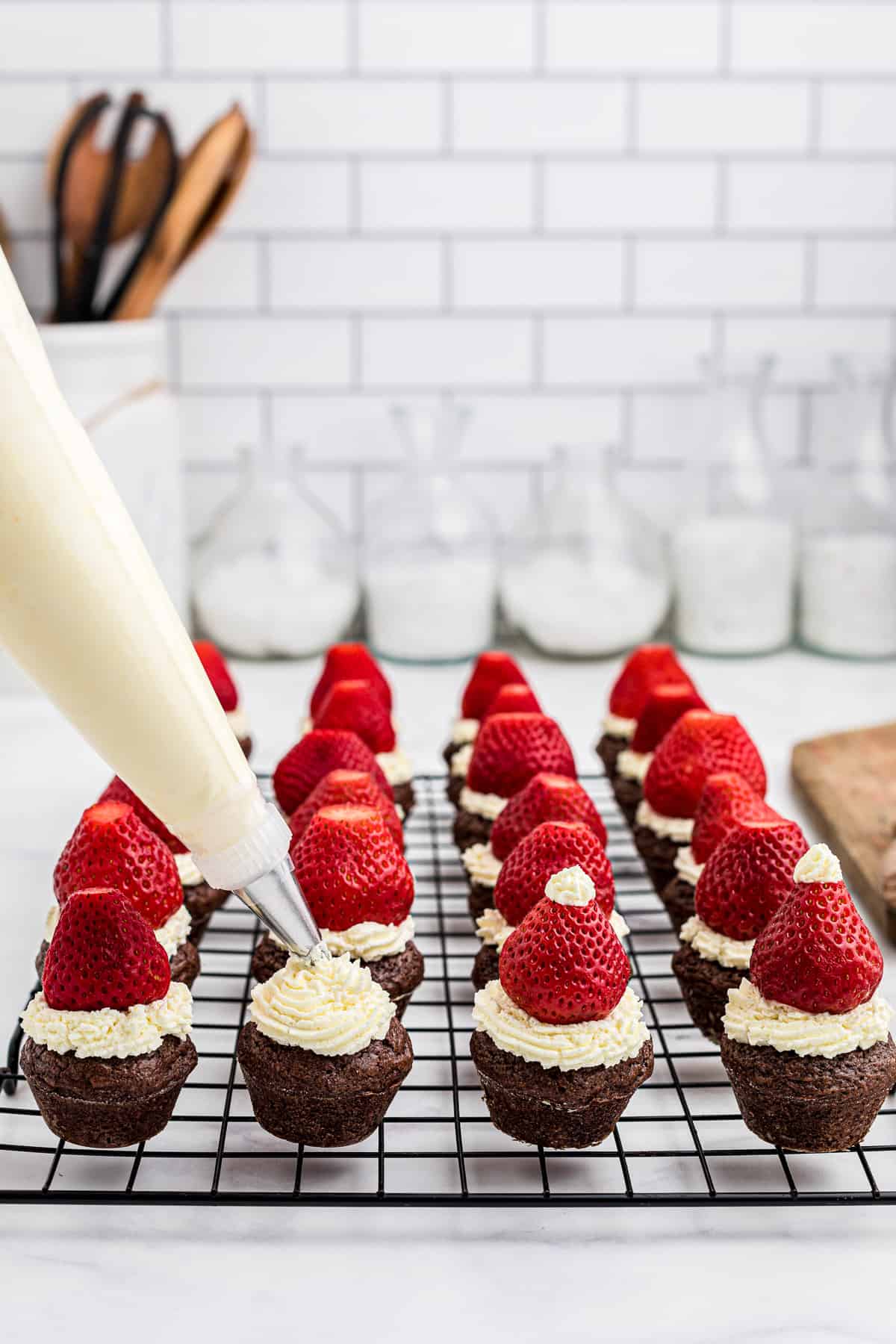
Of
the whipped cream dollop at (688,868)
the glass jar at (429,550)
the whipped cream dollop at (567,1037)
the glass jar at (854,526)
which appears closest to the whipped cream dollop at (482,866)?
the whipped cream dollop at (688,868)

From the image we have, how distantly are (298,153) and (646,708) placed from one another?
0.89 meters

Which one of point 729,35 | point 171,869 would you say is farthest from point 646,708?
point 729,35

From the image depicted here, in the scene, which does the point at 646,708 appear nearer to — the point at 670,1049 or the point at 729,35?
the point at 670,1049

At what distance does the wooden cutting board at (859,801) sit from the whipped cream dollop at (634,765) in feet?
0.49

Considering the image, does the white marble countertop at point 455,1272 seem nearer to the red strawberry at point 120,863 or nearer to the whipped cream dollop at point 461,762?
the red strawberry at point 120,863

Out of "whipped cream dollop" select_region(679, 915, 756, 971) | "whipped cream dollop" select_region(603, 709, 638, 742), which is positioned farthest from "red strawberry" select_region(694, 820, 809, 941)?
"whipped cream dollop" select_region(603, 709, 638, 742)

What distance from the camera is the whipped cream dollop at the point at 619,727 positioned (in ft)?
4.44

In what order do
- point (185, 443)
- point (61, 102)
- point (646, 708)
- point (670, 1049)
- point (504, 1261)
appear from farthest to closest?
point (185, 443) → point (61, 102) → point (646, 708) → point (670, 1049) → point (504, 1261)

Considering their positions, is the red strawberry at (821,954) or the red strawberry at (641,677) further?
the red strawberry at (641,677)

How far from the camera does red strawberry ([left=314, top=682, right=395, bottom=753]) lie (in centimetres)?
123

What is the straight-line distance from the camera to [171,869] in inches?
37.4

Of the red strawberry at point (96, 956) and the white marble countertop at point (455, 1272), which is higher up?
the red strawberry at point (96, 956)

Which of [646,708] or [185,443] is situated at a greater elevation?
[185,443]

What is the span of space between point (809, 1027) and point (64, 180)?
1281 millimetres
